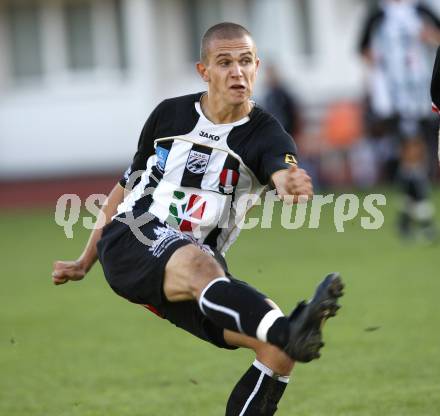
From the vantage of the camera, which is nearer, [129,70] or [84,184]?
[84,184]

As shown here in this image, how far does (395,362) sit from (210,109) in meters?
2.59

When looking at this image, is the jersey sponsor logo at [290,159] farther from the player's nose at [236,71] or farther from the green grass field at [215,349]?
the green grass field at [215,349]

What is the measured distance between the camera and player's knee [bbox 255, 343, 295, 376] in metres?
5.21

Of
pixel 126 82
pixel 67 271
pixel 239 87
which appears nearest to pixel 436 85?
pixel 239 87

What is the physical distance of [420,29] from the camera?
13.5 metres

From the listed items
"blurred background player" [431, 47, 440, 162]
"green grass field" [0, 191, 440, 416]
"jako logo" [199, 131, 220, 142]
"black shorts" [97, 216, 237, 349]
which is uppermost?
"blurred background player" [431, 47, 440, 162]

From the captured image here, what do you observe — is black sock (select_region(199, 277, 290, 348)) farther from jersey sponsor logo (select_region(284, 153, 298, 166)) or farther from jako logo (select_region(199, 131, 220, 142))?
jako logo (select_region(199, 131, 220, 142))

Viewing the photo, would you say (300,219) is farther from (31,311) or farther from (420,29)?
Answer: (31,311)

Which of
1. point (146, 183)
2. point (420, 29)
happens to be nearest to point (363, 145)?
point (420, 29)

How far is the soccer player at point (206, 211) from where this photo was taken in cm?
502

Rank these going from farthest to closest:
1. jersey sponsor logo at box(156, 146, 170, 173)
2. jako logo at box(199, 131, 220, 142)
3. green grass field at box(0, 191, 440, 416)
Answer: green grass field at box(0, 191, 440, 416) < jersey sponsor logo at box(156, 146, 170, 173) < jako logo at box(199, 131, 220, 142)

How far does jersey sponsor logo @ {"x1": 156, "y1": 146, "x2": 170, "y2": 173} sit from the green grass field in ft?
3.10

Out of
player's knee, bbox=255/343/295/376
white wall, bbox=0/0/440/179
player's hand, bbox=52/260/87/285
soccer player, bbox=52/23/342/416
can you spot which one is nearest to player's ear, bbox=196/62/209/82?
soccer player, bbox=52/23/342/416

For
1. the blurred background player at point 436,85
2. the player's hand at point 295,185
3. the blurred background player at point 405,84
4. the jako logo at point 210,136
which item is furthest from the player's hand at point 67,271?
the blurred background player at point 405,84
